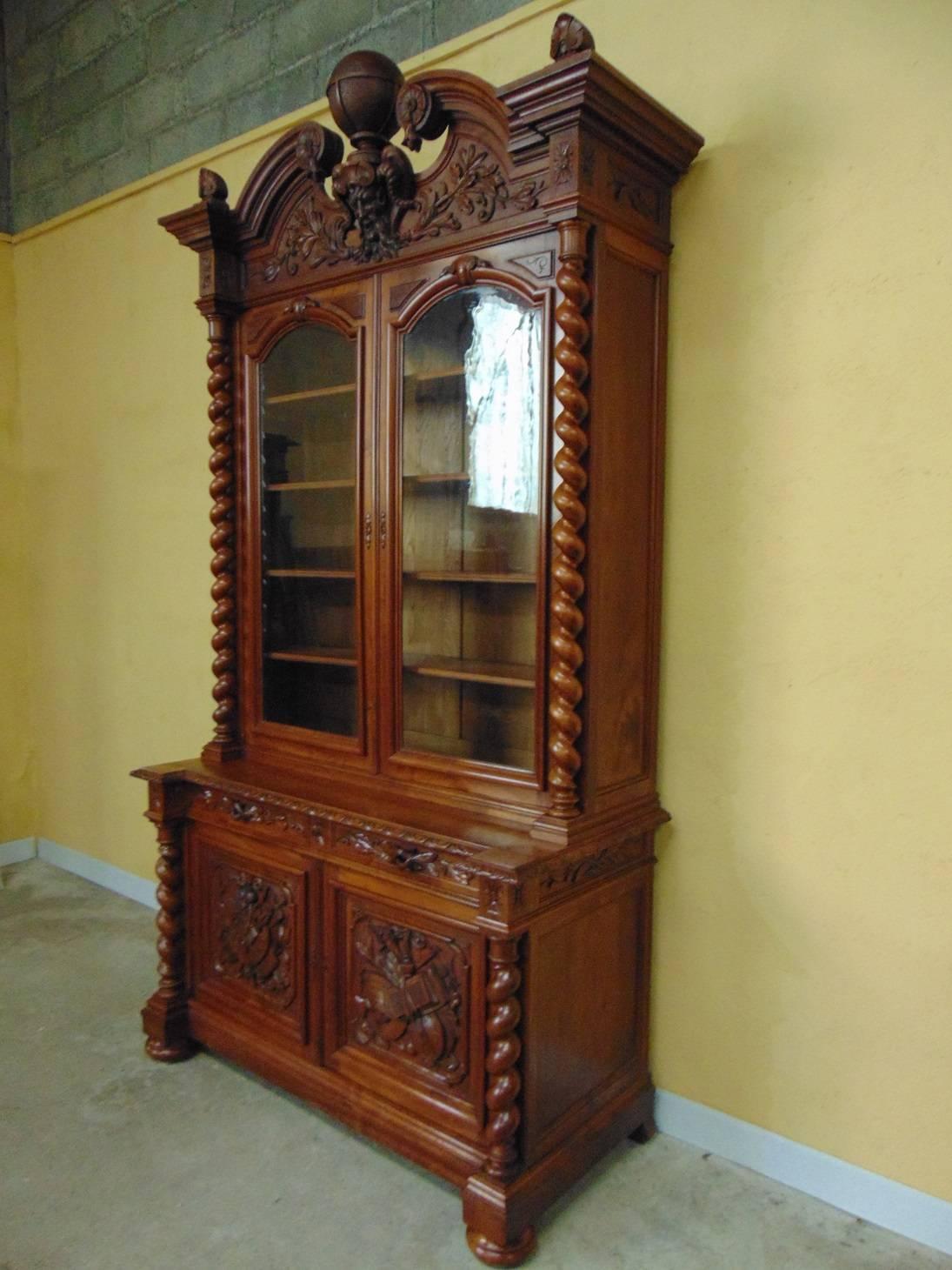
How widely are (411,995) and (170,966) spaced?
0.88 m

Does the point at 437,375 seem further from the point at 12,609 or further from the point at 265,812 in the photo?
the point at 12,609

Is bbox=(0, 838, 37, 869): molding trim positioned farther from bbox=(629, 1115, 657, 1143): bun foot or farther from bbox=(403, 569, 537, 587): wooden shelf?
bbox=(629, 1115, 657, 1143): bun foot

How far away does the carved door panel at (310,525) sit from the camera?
2.24 meters

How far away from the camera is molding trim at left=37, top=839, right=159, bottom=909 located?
Answer: 3.62m

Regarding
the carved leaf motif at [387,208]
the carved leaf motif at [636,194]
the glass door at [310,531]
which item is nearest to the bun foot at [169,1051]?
the glass door at [310,531]

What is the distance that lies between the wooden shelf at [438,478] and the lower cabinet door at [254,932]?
945 mm

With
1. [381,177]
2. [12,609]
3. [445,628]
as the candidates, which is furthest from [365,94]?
[12,609]

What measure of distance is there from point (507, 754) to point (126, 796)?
2279 millimetres

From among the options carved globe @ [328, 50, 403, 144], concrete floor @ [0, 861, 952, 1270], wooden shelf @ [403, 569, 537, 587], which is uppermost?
carved globe @ [328, 50, 403, 144]

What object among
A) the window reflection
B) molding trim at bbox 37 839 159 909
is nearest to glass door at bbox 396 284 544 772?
the window reflection

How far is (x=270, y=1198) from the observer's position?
77.4 inches

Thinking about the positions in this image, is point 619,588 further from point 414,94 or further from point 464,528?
point 414,94

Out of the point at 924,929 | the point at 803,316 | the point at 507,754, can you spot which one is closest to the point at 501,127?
the point at 803,316

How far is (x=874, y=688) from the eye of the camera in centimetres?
187
